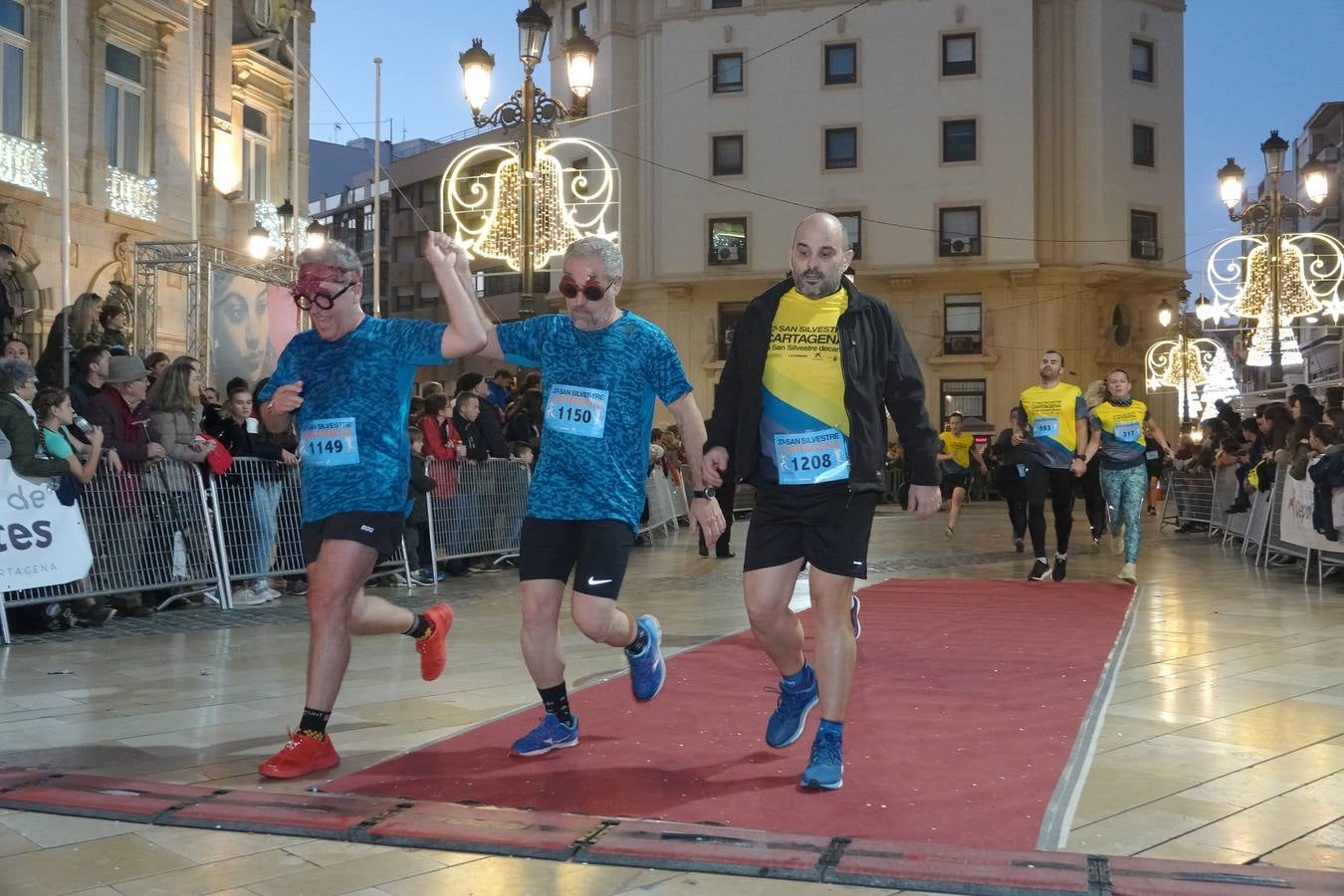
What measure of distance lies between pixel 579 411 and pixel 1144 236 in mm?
39827

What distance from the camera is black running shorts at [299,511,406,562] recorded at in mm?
4965

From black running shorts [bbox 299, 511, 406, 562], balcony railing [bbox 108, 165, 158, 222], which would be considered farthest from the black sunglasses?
balcony railing [bbox 108, 165, 158, 222]

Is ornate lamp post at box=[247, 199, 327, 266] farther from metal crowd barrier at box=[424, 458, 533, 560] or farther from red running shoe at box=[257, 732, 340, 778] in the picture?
red running shoe at box=[257, 732, 340, 778]

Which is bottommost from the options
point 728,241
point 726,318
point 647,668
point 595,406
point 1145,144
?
point 647,668

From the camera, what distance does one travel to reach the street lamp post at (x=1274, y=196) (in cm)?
1794

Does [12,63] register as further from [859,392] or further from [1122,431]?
[859,392]

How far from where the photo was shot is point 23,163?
1936 centimetres

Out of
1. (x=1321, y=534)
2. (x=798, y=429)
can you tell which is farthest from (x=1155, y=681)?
(x=1321, y=534)

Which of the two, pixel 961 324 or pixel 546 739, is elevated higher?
pixel 961 324

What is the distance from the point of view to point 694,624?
9.18m

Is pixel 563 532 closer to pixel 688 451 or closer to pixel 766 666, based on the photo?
pixel 688 451

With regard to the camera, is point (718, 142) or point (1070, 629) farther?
point (718, 142)

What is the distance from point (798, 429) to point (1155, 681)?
3.09m

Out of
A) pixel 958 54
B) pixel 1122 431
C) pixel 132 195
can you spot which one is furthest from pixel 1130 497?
pixel 958 54
